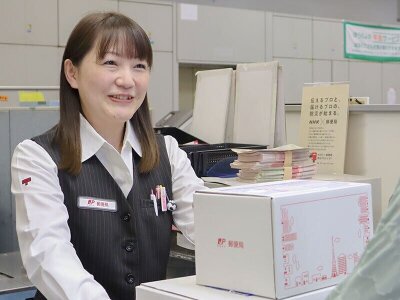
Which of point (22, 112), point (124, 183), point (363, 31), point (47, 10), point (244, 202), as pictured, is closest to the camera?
point (244, 202)

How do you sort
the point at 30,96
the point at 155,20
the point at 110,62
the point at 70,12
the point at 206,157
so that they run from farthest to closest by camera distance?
the point at 155,20 → the point at 70,12 → the point at 30,96 → the point at 206,157 → the point at 110,62

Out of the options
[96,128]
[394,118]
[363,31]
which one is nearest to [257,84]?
[394,118]

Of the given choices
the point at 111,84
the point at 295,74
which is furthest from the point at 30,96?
the point at 295,74

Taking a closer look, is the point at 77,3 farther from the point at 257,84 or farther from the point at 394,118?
the point at 394,118

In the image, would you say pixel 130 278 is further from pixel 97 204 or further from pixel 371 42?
pixel 371 42

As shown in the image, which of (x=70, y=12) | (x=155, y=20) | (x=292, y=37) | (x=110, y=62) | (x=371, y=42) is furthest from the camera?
(x=371, y=42)

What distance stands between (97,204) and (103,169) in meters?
0.09

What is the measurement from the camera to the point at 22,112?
3.15 metres

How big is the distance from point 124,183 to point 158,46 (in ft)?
12.1

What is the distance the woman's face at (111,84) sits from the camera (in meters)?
1.35

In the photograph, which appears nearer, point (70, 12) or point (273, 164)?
point (273, 164)

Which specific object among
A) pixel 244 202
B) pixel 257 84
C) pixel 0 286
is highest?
pixel 257 84

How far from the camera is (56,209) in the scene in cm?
125

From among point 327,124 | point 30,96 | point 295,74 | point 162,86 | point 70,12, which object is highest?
point 70,12
